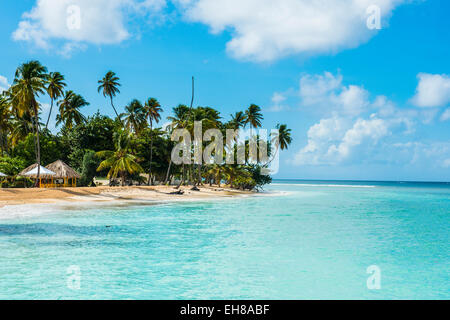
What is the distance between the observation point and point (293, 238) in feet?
45.2

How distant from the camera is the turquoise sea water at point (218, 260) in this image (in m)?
7.41

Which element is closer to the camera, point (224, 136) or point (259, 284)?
point (259, 284)

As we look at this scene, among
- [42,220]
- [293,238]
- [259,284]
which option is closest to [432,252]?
[293,238]

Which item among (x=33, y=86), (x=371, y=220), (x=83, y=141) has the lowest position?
(x=371, y=220)

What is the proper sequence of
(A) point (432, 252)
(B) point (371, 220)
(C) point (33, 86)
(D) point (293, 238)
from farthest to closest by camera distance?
(C) point (33, 86)
(B) point (371, 220)
(D) point (293, 238)
(A) point (432, 252)

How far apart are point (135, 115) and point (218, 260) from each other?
1725 inches

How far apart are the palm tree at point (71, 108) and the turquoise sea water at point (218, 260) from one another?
116 ft

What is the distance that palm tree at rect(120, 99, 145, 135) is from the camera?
50.4 m

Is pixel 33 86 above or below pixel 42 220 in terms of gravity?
above

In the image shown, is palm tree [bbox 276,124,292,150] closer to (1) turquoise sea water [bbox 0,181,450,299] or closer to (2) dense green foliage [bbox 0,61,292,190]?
(2) dense green foliage [bbox 0,61,292,190]

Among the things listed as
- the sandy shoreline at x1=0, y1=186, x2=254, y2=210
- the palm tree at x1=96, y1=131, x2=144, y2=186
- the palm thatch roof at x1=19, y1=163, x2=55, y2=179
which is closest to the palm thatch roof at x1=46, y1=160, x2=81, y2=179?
the palm thatch roof at x1=19, y1=163, x2=55, y2=179
